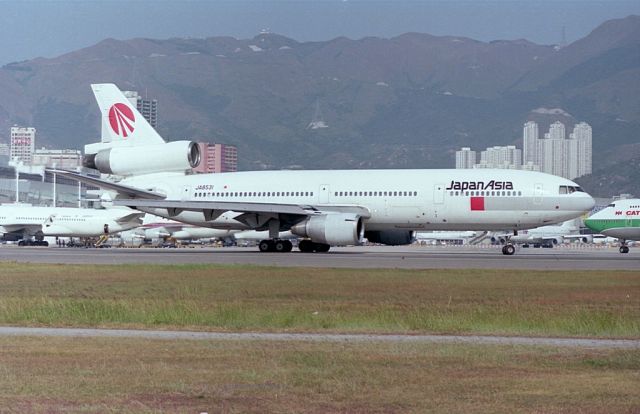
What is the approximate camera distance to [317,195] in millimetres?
53125

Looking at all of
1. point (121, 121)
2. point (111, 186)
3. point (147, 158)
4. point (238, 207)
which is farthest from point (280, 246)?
point (121, 121)

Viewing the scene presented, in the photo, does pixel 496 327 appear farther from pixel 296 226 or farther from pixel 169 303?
pixel 296 226

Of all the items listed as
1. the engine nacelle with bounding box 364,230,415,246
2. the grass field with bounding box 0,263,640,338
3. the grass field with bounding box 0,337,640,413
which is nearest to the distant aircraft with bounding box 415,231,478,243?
the engine nacelle with bounding box 364,230,415,246

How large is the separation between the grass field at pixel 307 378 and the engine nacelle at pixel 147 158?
41775mm

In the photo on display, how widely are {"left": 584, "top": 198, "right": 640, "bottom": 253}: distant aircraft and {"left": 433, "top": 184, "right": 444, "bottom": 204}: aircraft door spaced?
21.6 meters

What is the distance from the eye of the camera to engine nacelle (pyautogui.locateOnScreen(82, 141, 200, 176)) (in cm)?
5834

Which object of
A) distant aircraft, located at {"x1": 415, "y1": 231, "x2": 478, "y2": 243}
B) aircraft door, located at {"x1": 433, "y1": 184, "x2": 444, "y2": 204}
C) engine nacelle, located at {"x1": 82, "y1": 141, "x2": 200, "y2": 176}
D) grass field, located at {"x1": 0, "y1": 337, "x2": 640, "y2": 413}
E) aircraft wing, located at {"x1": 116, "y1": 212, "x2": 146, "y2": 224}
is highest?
engine nacelle, located at {"x1": 82, "y1": 141, "x2": 200, "y2": 176}

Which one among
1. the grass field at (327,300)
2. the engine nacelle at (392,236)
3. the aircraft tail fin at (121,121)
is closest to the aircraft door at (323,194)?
the engine nacelle at (392,236)

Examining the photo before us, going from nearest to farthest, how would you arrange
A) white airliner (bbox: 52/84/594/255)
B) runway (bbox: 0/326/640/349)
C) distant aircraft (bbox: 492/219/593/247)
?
runway (bbox: 0/326/640/349)
white airliner (bbox: 52/84/594/255)
distant aircraft (bbox: 492/219/593/247)

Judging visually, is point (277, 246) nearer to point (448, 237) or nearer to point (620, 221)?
Answer: point (620, 221)

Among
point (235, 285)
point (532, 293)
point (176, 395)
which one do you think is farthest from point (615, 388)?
point (235, 285)

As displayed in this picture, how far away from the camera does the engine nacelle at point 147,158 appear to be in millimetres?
58344

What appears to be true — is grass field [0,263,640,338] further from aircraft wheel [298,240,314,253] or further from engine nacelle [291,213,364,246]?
aircraft wheel [298,240,314,253]

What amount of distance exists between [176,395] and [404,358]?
4.02 metres
